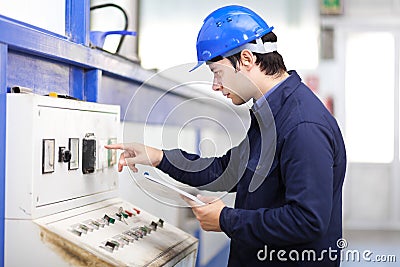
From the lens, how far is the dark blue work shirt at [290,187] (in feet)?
4.27

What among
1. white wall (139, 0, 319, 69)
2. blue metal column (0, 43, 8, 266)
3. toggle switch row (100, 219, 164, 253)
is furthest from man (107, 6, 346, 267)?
white wall (139, 0, 319, 69)

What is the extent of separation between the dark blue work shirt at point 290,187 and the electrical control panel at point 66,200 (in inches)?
8.5

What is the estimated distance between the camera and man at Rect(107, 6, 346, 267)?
1309 mm

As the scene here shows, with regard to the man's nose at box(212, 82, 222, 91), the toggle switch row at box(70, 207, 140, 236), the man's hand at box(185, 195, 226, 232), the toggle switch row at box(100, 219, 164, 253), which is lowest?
the toggle switch row at box(100, 219, 164, 253)

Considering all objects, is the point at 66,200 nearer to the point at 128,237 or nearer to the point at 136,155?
the point at 128,237

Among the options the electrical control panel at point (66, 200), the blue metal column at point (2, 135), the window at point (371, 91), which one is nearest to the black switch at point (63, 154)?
the electrical control panel at point (66, 200)

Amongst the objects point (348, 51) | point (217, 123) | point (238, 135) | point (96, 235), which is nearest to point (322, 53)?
point (348, 51)

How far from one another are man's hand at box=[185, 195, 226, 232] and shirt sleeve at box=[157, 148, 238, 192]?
0.91 feet

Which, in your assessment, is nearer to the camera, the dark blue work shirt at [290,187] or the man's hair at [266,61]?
the dark blue work shirt at [290,187]

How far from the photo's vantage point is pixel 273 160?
1397mm

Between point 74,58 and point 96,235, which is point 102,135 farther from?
point 96,235

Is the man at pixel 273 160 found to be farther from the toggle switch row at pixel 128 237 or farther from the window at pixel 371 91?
the window at pixel 371 91

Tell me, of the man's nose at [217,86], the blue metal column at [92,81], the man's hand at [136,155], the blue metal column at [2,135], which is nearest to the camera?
the blue metal column at [2,135]

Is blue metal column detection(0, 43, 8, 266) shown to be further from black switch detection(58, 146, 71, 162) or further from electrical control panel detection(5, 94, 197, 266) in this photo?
black switch detection(58, 146, 71, 162)
